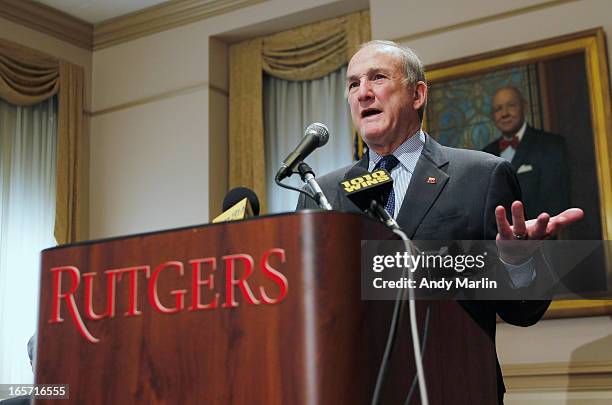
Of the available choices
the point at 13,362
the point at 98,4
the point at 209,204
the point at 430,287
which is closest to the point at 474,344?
the point at 430,287

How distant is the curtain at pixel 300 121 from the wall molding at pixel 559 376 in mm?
1773

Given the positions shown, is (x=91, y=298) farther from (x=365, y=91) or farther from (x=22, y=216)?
(x=22, y=216)

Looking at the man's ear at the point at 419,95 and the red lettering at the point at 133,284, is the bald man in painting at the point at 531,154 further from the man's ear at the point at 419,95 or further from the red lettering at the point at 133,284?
the red lettering at the point at 133,284

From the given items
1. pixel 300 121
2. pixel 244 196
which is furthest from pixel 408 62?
pixel 300 121

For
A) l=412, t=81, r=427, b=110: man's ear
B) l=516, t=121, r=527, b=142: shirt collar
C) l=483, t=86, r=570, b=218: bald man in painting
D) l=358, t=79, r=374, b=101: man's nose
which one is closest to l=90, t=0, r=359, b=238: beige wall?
l=483, t=86, r=570, b=218: bald man in painting

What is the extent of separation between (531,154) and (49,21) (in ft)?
11.3

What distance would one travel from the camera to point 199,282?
1.35 metres

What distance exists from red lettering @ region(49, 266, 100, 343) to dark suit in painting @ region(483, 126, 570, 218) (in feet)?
9.50

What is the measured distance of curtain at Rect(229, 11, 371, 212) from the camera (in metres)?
5.20

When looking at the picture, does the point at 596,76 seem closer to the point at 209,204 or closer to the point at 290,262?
the point at 209,204

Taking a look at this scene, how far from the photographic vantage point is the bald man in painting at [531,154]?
401 cm

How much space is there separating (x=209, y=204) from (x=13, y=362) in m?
1.57

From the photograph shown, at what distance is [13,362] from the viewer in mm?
5129

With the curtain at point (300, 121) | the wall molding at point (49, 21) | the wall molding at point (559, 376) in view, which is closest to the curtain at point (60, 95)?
the wall molding at point (49, 21)
